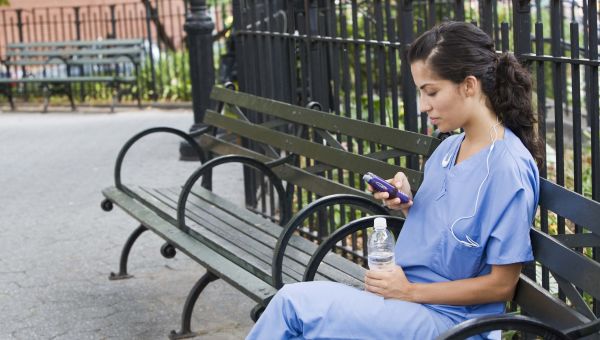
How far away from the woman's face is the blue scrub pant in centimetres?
57

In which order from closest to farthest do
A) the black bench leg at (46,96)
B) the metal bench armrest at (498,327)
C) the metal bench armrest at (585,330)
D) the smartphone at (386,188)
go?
the metal bench armrest at (498,327) → the metal bench armrest at (585,330) → the smartphone at (386,188) → the black bench leg at (46,96)

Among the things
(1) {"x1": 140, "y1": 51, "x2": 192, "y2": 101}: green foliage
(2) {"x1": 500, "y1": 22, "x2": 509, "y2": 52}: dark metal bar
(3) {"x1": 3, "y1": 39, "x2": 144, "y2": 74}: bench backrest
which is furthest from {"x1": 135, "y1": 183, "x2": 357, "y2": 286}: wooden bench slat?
(3) {"x1": 3, "y1": 39, "x2": 144, "y2": 74}: bench backrest

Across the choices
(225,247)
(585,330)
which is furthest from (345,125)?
(585,330)

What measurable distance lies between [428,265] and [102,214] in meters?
4.86

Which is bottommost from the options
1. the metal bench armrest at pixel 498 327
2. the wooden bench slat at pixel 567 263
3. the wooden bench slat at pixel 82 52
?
the metal bench armrest at pixel 498 327

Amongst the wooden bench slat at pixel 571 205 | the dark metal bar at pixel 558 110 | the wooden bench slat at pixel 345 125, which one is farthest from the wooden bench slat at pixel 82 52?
the wooden bench slat at pixel 571 205

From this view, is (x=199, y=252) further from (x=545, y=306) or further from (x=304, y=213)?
(x=545, y=306)

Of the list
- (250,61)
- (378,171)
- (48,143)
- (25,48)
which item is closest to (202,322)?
(378,171)

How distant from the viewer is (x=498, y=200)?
127 inches

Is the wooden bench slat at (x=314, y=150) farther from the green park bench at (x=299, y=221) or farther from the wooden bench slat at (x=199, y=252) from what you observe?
the wooden bench slat at (x=199, y=252)

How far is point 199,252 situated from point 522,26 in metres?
1.75

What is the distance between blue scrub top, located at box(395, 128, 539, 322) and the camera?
3209 mm

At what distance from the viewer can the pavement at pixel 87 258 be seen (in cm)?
554

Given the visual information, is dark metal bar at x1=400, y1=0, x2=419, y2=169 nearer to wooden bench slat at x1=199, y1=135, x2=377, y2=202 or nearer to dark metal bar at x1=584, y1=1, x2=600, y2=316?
wooden bench slat at x1=199, y1=135, x2=377, y2=202
